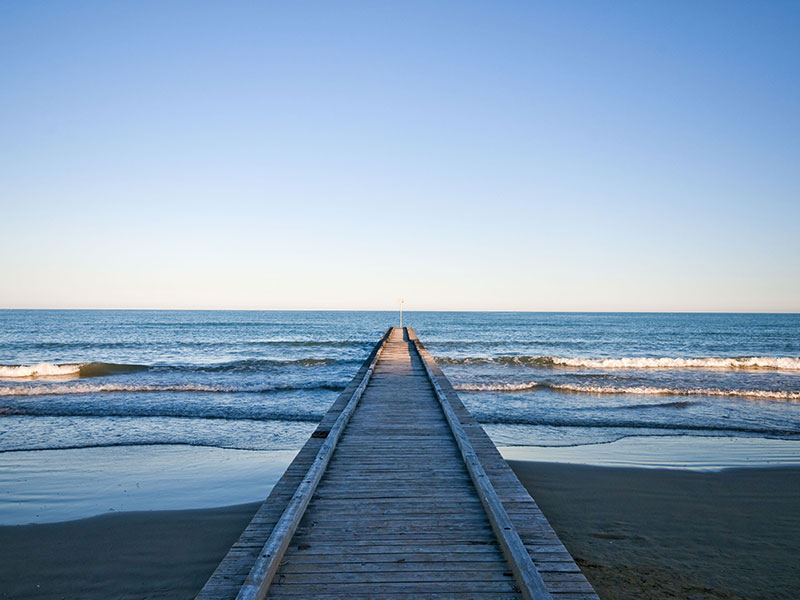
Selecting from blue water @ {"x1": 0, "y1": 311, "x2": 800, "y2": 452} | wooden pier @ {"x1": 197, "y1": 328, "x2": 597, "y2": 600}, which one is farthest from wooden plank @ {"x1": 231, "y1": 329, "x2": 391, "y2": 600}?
blue water @ {"x1": 0, "y1": 311, "x2": 800, "y2": 452}

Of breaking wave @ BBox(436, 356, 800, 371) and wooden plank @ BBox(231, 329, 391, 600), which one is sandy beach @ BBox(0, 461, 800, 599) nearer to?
wooden plank @ BBox(231, 329, 391, 600)

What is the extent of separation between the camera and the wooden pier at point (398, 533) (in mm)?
3344

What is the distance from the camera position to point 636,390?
16891mm

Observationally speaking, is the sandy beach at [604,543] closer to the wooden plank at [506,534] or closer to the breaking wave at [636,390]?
the wooden plank at [506,534]

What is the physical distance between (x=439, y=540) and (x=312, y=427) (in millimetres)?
8016

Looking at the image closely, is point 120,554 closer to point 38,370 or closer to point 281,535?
point 281,535

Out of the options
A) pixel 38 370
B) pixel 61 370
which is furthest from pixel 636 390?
pixel 38 370

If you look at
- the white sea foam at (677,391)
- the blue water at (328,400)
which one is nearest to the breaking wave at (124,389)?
the blue water at (328,400)

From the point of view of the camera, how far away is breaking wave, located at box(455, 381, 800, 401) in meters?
16.2

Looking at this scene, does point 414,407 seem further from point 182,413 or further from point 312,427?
point 182,413

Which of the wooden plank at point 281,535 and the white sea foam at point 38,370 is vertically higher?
the wooden plank at point 281,535

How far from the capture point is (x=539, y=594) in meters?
3.04

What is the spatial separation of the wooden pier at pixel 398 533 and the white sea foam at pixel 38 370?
2099 centimetres

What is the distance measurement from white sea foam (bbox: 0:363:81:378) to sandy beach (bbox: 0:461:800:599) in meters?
19.3
